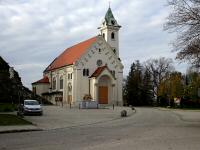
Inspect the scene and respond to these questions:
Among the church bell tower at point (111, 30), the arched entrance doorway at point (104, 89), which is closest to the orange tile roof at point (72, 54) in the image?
the church bell tower at point (111, 30)

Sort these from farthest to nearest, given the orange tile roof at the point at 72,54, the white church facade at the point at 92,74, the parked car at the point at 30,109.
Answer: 1. the orange tile roof at the point at 72,54
2. the white church facade at the point at 92,74
3. the parked car at the point at 30,109

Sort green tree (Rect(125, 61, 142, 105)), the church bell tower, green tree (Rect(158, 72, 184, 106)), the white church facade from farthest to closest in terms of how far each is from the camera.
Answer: green tree (Rect(125, 61, 142, 105)) < the church bell tower < green tree (Rect(158, 72, 184, 106)) < the white church facade

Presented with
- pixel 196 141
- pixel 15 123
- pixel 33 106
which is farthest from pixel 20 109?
pixel 196 141

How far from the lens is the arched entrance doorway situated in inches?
2921

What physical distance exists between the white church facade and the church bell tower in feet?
0.40

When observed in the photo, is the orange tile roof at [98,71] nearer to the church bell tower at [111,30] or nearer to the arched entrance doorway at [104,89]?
the arched entrance doorway at [104,89]

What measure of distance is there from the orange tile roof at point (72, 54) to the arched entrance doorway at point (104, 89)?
20.2 ft

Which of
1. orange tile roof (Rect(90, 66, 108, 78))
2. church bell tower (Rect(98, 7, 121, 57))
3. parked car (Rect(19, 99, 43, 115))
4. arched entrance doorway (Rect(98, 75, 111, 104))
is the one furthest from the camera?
church bell tower (Rect(98, 7, 121, 57))

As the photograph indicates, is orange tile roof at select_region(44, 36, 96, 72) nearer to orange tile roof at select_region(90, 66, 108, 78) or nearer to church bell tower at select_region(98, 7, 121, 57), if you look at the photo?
orange tile roof at select_region(90, 66, 108, 78)

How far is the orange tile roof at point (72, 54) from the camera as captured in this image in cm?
7619

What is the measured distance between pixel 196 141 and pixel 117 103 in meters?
58.5

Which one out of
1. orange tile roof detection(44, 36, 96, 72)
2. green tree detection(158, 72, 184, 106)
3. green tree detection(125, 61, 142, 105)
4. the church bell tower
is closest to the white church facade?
orange tile roof detection(44, 36, 96, 72)

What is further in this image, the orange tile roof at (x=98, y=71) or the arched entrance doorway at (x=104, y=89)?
the arched entrance doorway at (x=104, y=89)

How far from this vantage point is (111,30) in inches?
3312
